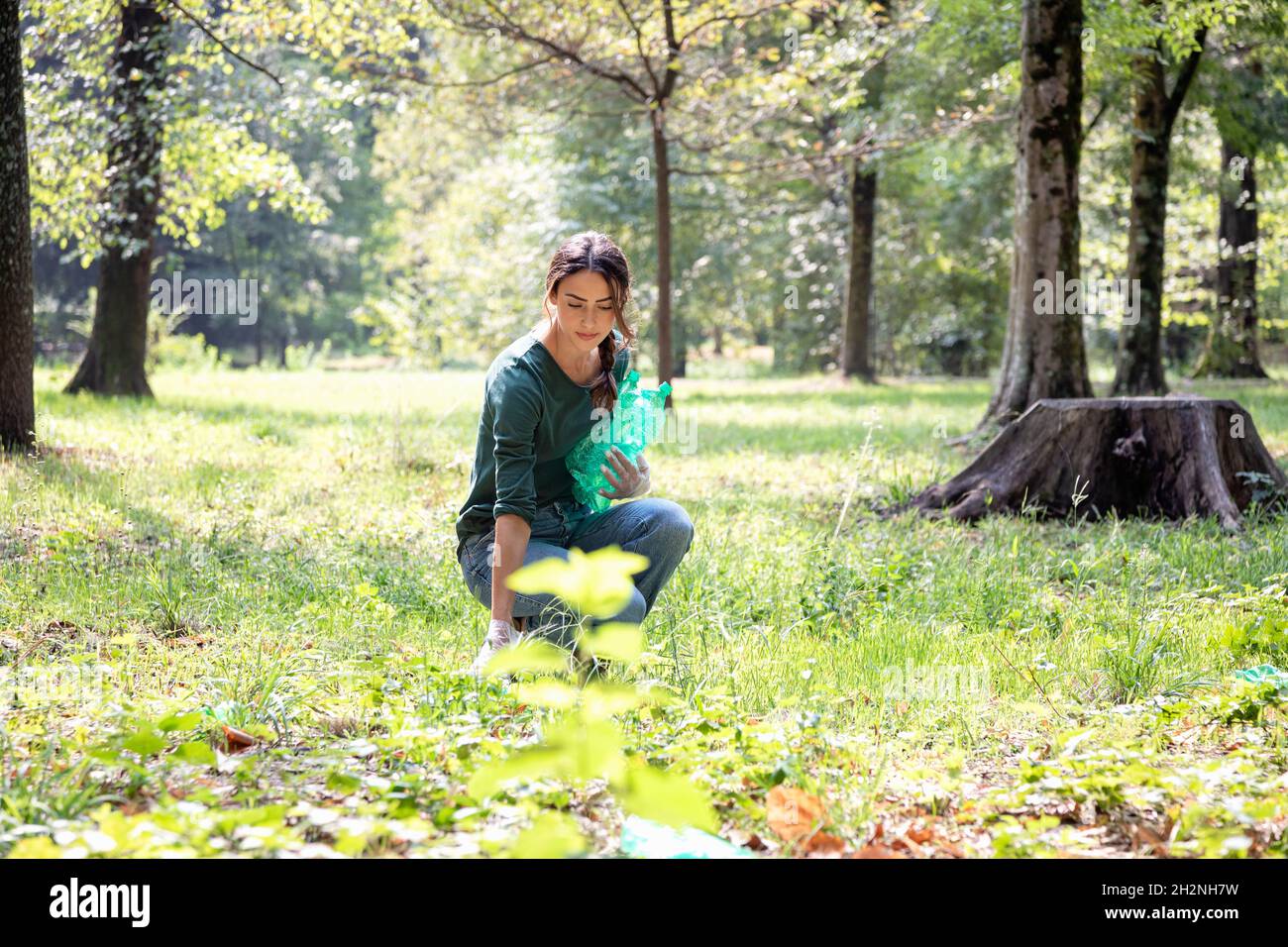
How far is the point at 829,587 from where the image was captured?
5.35m

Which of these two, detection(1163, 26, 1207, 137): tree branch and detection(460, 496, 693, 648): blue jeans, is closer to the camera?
detection(460, 496, 693, 648): blue jeans

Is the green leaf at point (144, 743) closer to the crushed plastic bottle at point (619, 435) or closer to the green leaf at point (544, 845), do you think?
the green leaf at point (544, 845)

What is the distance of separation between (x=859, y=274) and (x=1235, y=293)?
7.08m

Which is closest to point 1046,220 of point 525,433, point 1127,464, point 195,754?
point 1127,464

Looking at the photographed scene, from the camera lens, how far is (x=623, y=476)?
170 inches

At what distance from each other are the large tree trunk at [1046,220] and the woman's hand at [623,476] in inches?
295

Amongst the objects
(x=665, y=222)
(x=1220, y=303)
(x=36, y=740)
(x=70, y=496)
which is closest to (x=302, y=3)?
(x=665, y=222)

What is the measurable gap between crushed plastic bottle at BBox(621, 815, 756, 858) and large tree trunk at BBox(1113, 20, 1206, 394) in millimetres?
14127

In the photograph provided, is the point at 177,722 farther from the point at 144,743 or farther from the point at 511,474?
the point at 511,474

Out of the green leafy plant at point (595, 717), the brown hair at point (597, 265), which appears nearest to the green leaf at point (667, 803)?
the green leafy plant at point (595, 717)

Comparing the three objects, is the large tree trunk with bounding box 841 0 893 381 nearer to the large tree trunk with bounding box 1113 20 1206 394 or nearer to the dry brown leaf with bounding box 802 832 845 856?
the large tree trunk with bounding box 1113 20 1206 394

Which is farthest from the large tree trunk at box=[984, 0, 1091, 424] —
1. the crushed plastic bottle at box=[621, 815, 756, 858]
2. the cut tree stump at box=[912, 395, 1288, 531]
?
the crushed plastic bottle at box=[621, 815, 756, 858]

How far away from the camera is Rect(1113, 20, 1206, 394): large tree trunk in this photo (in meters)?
15.3
